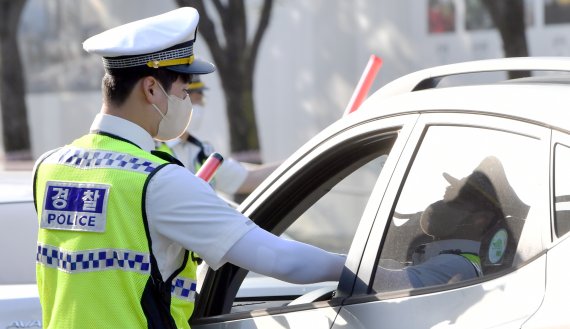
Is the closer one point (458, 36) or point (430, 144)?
point (430, 144)

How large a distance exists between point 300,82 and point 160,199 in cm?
1110

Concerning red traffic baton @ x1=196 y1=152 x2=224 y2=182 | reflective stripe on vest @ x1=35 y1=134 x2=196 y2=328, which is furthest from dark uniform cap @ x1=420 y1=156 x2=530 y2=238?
red traffic baton @ x1=196 y1=152 x2=224 y2=182

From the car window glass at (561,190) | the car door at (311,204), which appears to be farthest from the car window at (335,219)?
the car window glass at (561,190)

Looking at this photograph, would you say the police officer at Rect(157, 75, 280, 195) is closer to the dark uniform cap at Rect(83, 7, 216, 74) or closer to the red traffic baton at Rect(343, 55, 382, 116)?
the red traffic baton at Rect(343, 55, 382, 116)

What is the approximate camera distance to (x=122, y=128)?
2.83m

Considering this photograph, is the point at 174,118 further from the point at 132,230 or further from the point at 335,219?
the point at 335,219

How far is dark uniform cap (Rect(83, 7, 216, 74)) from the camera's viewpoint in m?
2.80

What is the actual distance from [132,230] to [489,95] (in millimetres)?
894

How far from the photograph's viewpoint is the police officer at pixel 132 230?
2664mm

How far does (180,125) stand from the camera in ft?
9.72

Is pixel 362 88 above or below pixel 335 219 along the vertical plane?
above

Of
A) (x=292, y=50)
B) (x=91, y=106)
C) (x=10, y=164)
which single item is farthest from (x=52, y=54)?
(x=292, y=50)

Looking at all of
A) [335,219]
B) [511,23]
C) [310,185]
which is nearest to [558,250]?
[310,185]

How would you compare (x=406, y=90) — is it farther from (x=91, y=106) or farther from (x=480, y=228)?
(x=91, y=106)
